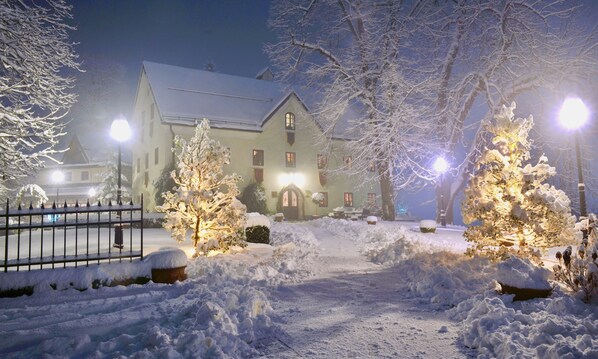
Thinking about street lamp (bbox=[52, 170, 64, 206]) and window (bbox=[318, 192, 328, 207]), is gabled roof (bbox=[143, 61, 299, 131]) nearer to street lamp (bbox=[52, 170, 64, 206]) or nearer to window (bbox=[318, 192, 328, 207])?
window (bbox=[318, 192, 328, 207])

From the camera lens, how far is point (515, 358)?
4082 mm

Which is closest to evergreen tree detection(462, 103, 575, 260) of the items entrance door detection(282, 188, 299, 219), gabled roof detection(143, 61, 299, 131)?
gabled roof detection(143, 61, 299, 131)

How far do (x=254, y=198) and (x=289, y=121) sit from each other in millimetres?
8657

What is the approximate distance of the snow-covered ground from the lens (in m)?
4.46

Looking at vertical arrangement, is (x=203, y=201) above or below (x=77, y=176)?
below

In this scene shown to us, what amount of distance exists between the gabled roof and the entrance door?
21.9ft

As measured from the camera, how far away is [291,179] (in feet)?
107

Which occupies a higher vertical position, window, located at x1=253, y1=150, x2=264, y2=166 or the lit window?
window, located at x1=253, y1=150, x2=264, y2=166

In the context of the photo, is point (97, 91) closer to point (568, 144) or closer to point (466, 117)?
point (466, 117)

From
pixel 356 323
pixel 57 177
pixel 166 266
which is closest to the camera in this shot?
pixel 356 323

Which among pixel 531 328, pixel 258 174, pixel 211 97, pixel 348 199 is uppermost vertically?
pixel 211 97

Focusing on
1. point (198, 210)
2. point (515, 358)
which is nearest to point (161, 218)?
point (198, 210)

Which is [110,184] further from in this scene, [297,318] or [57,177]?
[297,318]

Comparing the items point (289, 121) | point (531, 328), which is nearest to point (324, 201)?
point (289, 121)
